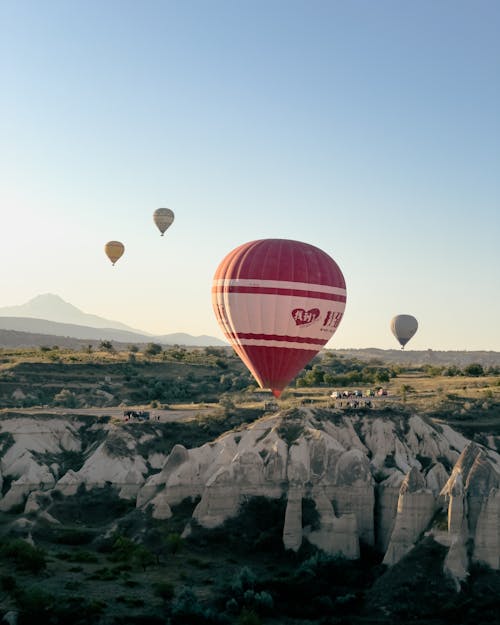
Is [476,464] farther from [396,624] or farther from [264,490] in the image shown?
[264,490]

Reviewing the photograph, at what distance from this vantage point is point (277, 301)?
5997cm

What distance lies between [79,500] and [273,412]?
15.1 metres

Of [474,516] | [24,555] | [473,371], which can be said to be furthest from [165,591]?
[473,371]

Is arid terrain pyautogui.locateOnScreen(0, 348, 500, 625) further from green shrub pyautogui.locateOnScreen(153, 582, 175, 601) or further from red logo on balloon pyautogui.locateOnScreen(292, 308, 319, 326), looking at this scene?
red logo on balloon pyautogui.locateOnScreen(292, 308, 319, 326)

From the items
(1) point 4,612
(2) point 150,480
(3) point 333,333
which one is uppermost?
(3) point 333,333

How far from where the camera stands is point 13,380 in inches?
3760

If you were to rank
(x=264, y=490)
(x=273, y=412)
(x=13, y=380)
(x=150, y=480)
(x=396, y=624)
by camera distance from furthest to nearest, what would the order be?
(x=13, y=380)
(x=273, y=412)
(x=150, y=480)
(x=264, y=490)
(x=396, y=624)

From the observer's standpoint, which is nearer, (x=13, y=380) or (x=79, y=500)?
(x=79, y=500)

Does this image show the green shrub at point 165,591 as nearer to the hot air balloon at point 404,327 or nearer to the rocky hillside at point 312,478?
the rocky hillside at point 312,478

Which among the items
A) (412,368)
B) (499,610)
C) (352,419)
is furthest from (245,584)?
(412,368)

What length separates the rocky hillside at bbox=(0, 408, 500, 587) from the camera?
47594 millimetres

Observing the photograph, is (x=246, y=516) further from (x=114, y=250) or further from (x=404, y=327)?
(x=404, y=327)

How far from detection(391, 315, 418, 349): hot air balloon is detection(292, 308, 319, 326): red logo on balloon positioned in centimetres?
6627

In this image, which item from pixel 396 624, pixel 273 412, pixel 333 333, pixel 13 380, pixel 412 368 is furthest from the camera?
pixel 412 368
